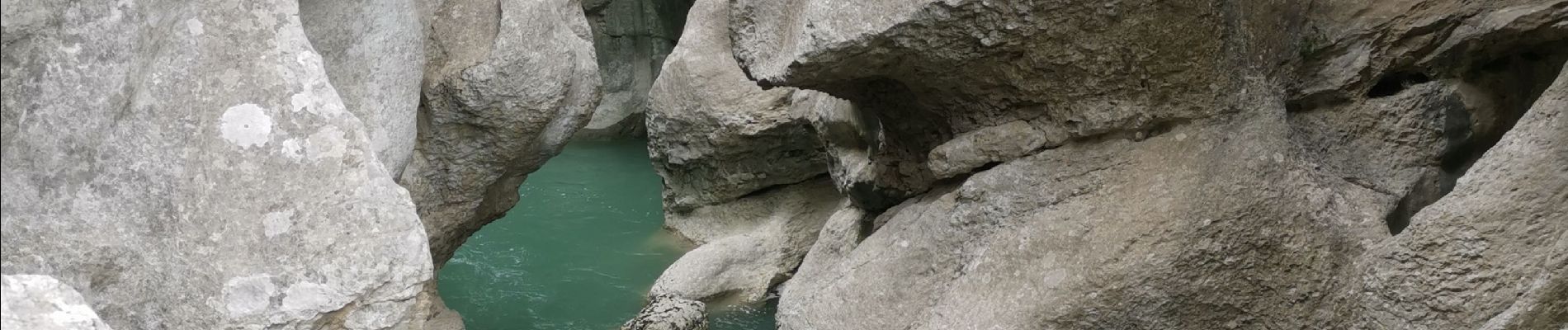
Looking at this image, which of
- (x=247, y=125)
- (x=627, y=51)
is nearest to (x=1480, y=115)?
(x=247, y=125)

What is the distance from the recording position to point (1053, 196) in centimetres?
395

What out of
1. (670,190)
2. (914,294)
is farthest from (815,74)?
(670,190)

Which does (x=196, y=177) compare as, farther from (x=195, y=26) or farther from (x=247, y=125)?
(x=195, y=26)

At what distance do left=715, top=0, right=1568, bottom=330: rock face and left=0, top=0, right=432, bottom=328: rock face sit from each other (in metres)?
1.85

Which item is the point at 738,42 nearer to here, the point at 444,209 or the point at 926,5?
the point at 926,5

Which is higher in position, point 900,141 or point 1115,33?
point 1115,33

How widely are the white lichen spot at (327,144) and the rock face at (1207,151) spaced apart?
1832 mm

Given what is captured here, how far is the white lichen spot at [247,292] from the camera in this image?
2.10 meters

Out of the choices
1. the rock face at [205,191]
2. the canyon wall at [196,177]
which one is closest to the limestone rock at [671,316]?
the canyon wall at [196,177]

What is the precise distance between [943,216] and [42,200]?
2744 millimetres

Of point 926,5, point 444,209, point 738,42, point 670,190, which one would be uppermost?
point 926,5

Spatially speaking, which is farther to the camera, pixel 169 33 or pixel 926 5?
pixel 926 5

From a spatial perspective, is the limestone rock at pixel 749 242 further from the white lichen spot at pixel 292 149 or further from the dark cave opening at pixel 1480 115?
the white lichen spot at pixel 292 149

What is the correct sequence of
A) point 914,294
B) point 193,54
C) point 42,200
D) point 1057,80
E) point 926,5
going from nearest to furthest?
point 42,200
point 193,54
point 926,5
point 1057,80
point 914,294
